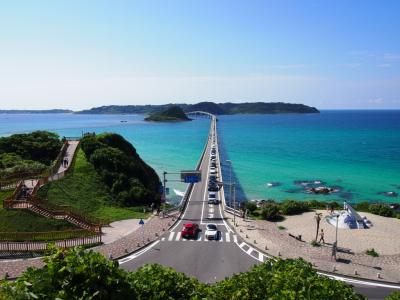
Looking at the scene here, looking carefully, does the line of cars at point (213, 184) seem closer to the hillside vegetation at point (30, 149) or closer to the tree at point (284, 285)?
the hillside vegetation at point (30, 149)

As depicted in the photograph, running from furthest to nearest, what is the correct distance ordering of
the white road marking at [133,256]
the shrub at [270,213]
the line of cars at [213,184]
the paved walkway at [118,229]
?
the line of cars at [213,184]
the shrub at [270,213]
the paved walkway at [118,229]
the white road marking at [133,256]

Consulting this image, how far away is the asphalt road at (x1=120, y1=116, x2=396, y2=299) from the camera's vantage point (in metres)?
26.2

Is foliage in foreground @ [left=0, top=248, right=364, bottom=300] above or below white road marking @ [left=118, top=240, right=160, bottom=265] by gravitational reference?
above

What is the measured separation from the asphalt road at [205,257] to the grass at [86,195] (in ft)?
24.9

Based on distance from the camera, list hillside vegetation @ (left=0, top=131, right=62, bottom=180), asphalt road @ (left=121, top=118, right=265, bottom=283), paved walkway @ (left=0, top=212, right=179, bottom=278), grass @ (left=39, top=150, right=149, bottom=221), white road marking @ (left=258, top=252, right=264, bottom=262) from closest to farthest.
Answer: paved walkway @ (left=0, top=212, right=179, bottom=278) < asphalt road @ (left=121, top=118, right=265, bottom=283) < white road marking @ (left=258, top=252, right=264, bottom=262) < grass @ (left=39, top=150, right=149, bottom=221) < hillside vegetation @ (left=0, top=131, right=62, bottom=180)

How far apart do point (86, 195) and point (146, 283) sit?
3498cm

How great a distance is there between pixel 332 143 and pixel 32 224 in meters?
126

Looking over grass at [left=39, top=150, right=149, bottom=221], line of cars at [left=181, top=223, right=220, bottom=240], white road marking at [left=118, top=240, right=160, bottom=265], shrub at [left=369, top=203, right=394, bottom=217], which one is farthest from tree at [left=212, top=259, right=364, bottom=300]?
shrub at [left=369, top=203, right=394, bottom=217]

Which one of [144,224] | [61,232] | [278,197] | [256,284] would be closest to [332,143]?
[278,197]

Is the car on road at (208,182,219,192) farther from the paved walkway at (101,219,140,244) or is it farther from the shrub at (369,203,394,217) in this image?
the shrub at (369,203,394,217)

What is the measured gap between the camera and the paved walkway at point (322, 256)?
90.6 feet

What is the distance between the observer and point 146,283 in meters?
12.1

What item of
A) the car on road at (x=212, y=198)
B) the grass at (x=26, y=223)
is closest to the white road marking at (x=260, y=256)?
the grass at (x=26, y=223)

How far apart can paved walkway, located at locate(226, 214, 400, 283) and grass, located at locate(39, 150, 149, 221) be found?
13428 mm
